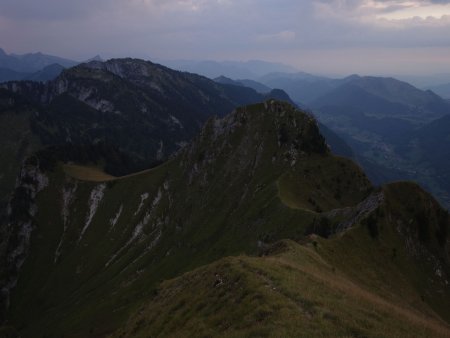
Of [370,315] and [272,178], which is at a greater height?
[370,315]

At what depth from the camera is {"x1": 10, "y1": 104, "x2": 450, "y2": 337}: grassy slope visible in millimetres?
121438

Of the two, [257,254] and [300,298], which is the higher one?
[300,298]

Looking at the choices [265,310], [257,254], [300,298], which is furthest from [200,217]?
[265,310]

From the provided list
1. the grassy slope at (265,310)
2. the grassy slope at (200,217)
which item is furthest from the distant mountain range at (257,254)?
the grassy slope at (200,217)

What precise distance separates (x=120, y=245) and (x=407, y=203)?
12713 centimetres

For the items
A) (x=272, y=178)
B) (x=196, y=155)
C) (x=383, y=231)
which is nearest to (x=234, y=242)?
(x=272, y=178)

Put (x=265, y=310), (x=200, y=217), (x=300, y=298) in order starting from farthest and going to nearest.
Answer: (x=200, y=217)
(x=300, y=298)
(x=265, y=310)

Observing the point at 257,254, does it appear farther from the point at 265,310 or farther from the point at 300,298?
the point at 265,310

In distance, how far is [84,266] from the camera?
189m

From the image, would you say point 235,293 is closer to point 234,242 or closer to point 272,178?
point 234,242

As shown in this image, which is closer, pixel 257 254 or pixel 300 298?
pixel 300 298

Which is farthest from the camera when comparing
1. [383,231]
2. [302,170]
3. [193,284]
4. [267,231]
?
[302,170]

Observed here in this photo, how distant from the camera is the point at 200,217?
15375 cm

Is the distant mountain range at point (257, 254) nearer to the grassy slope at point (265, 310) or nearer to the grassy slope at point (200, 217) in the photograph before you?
the grassy slope at point (265, 310)
